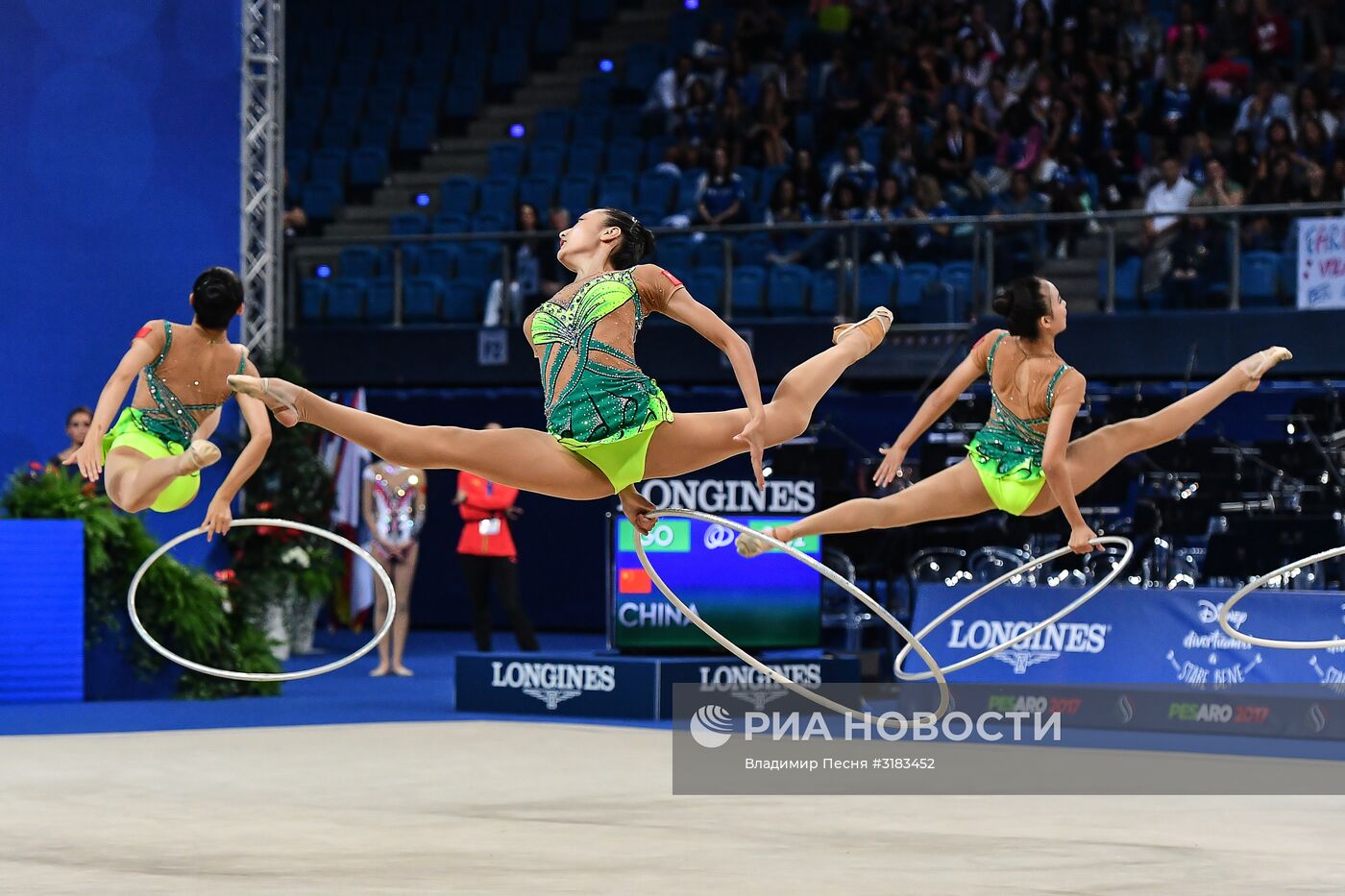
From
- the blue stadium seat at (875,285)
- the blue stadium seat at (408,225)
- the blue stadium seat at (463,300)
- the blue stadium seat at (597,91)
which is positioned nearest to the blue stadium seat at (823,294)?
the blue stadium seat at (875,285)

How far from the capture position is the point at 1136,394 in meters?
17.5

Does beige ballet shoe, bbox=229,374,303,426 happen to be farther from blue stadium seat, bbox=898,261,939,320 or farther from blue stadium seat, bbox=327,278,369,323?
blue stadium seat, bbox=327,278,369,323

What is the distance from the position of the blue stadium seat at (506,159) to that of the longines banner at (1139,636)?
398 inches

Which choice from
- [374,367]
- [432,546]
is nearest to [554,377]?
[374,367]

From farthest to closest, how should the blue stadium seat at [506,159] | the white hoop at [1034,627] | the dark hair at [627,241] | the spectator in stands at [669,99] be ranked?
the blue stadium seat at [506,159]
the spectator in stands at [669,99]
the white hoop at [1034,627]
the dark hair at [627,241]

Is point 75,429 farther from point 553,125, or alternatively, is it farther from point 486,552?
point 553,125

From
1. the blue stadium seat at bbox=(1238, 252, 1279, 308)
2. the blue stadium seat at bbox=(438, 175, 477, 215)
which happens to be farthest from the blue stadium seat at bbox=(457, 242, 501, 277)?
the blue stadium seat at bbox=(1238, 252, 1279, 308)

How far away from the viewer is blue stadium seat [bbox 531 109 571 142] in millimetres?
23516

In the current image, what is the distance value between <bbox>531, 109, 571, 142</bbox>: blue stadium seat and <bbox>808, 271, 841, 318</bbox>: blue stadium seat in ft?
19.4

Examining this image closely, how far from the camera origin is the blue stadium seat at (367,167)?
24.0 meters

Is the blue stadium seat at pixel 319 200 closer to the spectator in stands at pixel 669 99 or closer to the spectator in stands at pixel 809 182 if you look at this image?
the spectator in stands at pixel 669 99

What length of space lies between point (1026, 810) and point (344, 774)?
4261mm

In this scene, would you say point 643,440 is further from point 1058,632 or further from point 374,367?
point 374,367

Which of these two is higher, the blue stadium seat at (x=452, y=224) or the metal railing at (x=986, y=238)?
the blue stadium seat at (x=452, y=224)
